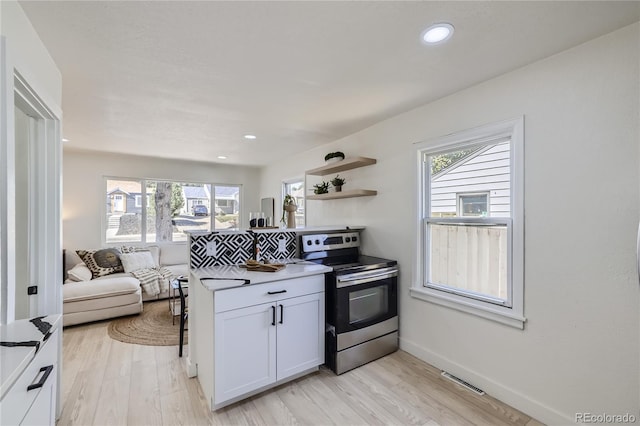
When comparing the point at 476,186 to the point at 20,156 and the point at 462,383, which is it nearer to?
the point at 462,383

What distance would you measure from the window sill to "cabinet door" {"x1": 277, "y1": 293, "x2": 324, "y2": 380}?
0.95m

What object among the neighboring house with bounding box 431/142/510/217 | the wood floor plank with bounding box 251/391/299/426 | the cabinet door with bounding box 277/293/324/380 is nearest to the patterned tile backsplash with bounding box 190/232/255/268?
the cabinet door with bounding box 277/293/324/380

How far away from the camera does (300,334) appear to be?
2.24 metres

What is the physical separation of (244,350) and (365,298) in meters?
1.12

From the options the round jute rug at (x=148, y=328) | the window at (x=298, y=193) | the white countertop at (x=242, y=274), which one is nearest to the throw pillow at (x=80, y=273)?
the round jute rug at (x=148, y=328)

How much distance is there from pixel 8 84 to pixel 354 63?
1731 mm

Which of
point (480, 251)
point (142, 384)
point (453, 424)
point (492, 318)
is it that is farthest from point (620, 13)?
point (142, 384)

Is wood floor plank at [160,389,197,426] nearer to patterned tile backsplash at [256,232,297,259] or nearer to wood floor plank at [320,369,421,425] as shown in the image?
wood floor plank at [320,369,421,425]

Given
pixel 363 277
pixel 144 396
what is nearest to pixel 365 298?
pixel 363 277

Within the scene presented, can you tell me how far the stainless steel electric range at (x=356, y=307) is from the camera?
7.77 feet

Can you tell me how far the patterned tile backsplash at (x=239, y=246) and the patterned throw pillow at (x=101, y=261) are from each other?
109 inches

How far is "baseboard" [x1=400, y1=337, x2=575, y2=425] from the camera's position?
178 centimetres

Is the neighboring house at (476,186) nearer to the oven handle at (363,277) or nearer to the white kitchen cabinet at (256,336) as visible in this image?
the oven handle at (363,277)

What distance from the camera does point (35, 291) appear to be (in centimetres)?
176
